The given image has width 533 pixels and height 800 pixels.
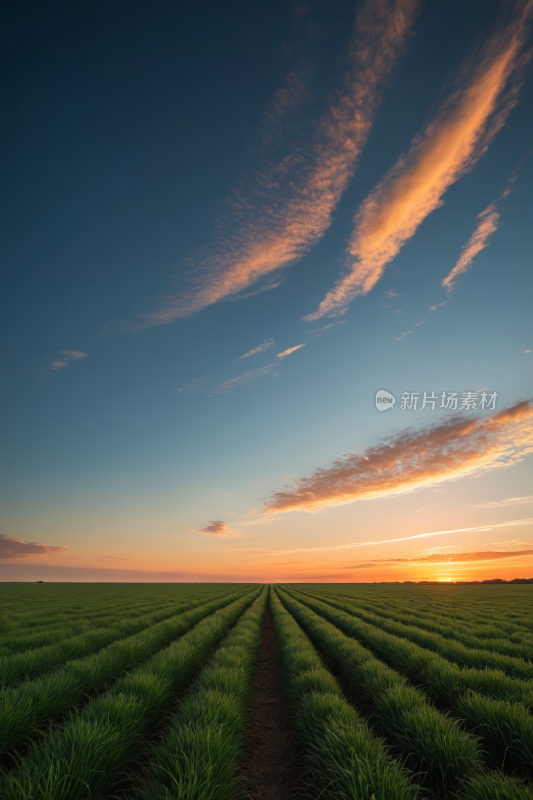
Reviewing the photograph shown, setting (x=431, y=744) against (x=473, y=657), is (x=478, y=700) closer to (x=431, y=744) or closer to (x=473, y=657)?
(x=431, y=744)

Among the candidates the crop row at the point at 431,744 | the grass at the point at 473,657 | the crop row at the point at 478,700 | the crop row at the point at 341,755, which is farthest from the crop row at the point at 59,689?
the grass at the point at 473,657

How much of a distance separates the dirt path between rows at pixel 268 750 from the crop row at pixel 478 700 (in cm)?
256

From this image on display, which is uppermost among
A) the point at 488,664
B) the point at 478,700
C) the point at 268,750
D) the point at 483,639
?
the point at 478,700

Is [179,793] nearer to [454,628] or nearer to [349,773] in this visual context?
[349,773]

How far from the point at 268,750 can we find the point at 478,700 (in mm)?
3278

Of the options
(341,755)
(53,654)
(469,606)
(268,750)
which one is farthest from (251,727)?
(469,606)

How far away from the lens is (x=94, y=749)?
338 cm

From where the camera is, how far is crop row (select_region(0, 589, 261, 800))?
9.35 ft

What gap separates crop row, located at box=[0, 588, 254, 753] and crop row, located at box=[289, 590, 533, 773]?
19.1 feet

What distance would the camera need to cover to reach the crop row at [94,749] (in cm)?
285

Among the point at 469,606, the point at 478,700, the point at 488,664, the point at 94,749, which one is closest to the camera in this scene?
the point at 94,749

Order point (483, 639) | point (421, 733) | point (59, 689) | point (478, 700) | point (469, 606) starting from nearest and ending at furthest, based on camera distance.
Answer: point (421, 733) < point (478, 700) < point (59, 689) < point (483, 639) < point (469, 606)

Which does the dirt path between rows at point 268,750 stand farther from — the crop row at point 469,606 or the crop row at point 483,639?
the crop row at point 469,606

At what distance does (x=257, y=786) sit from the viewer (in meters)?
4.22
